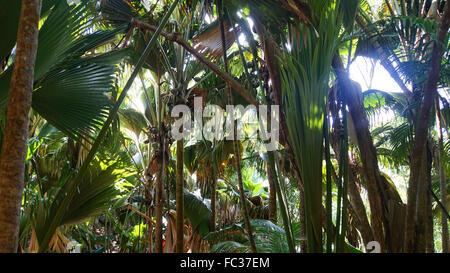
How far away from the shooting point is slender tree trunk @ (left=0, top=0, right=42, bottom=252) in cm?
100

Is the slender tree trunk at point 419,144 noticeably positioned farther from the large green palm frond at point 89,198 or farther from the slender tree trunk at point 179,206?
the large green palm frond at point 89,198

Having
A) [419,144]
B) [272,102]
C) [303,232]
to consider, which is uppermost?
[272,102]

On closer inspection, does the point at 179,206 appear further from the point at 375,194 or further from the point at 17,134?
the point at 17,134

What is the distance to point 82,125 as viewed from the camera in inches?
72.4

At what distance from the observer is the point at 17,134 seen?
3.52 feet

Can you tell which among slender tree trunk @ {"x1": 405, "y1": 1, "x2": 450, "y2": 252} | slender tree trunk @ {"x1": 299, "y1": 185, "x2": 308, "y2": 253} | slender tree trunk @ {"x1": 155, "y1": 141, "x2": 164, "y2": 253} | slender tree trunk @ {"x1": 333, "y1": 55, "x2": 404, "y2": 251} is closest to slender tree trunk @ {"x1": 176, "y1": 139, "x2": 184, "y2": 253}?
slender tree trunk @ {"x1": 155, "y1": 141, "x2": 164, "y2": 253}

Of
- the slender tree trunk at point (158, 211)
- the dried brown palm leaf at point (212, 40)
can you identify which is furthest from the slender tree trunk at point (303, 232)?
the dried brown palm leaf at point (212, 40)

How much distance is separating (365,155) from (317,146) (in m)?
0.57

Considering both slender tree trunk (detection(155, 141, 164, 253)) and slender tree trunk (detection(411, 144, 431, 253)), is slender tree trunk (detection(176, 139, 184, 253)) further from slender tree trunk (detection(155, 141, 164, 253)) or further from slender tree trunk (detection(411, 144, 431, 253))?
slender tree trunk (detection(411, 144, 431, 253))

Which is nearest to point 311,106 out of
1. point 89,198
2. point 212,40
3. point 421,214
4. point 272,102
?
point 272,102
